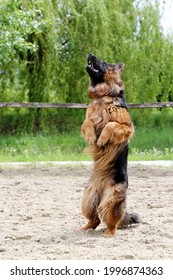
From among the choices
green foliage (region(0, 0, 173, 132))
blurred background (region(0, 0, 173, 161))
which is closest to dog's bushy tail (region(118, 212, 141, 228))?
blurred background (region(0, 0, 173, 161))

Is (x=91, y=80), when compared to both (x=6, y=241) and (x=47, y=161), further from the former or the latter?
(x=47, y=161)

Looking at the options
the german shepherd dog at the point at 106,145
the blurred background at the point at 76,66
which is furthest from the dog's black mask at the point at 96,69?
the blurred background at the point at 76,66

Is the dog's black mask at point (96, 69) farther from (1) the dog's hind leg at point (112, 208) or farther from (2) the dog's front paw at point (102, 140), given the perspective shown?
(1) the dog's hind leg at point (112, 208)

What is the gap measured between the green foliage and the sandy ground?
7.97 m

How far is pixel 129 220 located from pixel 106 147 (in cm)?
96

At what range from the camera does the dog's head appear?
22.2 feet

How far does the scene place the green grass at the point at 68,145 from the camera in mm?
16969

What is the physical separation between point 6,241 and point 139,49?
1520 centimetres

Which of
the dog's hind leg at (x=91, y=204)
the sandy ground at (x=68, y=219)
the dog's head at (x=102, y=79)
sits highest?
the dog's head at (x=102, y=79)

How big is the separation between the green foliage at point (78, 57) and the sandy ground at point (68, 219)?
7.97m

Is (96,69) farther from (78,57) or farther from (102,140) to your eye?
(78,57)

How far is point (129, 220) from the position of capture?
722cm

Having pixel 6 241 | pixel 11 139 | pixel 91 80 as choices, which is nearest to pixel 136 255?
pixel 6 241

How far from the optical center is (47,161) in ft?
47.7
